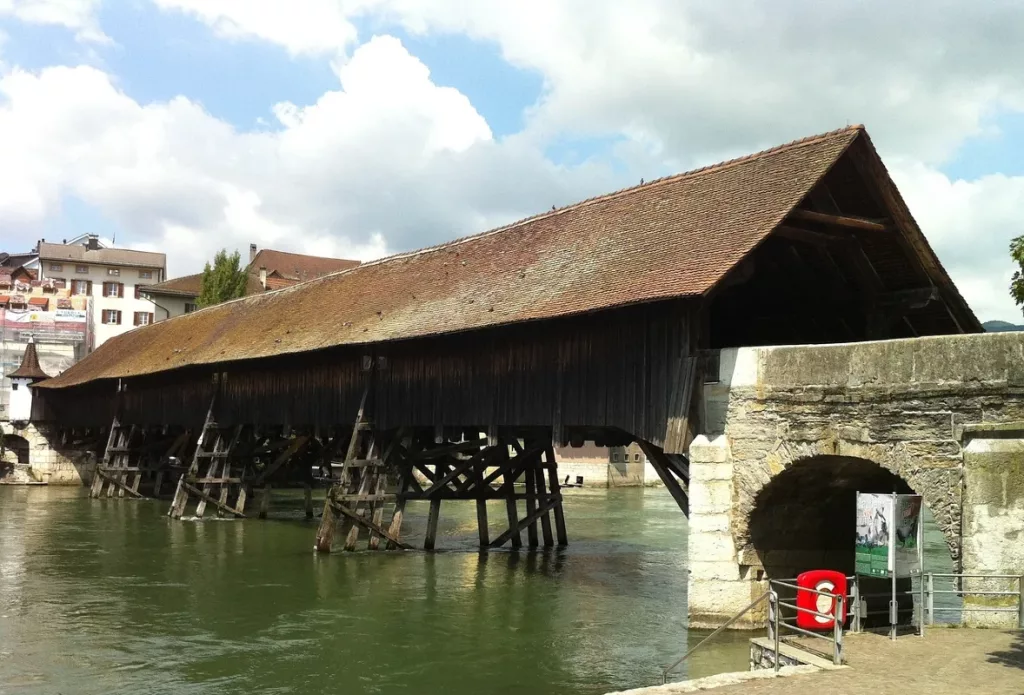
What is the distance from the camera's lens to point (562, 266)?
48.5 feet

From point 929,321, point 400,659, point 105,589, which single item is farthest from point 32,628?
point 929,321

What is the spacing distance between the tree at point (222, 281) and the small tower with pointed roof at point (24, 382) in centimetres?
825

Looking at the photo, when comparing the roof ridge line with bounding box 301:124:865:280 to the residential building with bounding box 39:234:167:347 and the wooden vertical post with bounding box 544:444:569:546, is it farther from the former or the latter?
the residential building with bounding box 39:234:167:347

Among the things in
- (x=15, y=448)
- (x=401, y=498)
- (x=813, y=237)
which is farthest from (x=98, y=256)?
(x=813, y=237)

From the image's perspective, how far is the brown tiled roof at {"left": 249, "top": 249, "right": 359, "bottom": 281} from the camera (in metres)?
60.2

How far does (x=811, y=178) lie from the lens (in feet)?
36.8

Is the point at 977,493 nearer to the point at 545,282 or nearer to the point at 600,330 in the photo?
the point at 600,330

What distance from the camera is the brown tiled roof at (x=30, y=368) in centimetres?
4097

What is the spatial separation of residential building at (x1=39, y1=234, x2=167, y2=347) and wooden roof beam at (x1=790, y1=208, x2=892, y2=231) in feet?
160

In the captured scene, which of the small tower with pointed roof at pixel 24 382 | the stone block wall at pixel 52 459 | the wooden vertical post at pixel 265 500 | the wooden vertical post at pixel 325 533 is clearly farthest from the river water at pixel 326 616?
the small tower with pointed roof at pixel 24 382

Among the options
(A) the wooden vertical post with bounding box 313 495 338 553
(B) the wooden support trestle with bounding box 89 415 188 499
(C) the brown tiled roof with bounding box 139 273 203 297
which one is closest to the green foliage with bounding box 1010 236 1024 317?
(A) the wooden vertical post with bounding box 313 495 338 553

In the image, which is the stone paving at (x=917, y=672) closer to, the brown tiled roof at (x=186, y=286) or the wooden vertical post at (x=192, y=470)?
the wooden vertical post at (x=192, y=470)

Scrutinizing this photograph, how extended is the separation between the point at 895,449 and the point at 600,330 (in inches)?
184

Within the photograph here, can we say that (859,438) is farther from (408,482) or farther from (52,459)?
(52,459)
